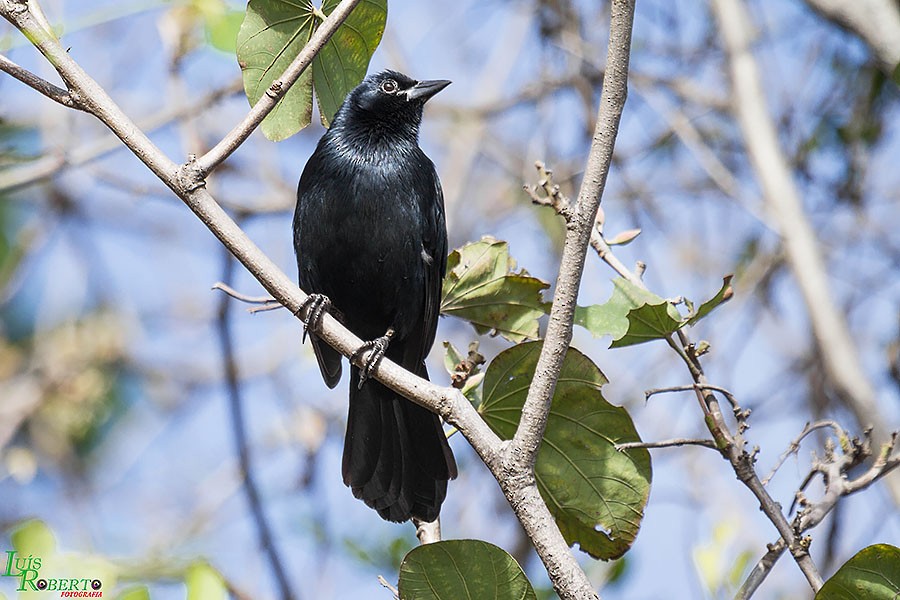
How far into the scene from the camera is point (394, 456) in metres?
2.82

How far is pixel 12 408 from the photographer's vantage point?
5141 millimetres

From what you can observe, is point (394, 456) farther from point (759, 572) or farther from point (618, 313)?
point (759, 572)

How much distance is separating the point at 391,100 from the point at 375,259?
0.74 meters

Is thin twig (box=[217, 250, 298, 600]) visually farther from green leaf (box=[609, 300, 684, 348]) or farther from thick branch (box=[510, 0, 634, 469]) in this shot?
thick branch (box=[510, 0, 634, 469])

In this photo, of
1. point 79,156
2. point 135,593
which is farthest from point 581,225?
point 79,156

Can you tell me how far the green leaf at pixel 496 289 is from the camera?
2.43 m

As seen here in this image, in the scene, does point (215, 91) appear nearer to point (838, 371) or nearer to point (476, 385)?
point (476, 385)

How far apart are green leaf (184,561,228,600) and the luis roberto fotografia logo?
22 centimetres

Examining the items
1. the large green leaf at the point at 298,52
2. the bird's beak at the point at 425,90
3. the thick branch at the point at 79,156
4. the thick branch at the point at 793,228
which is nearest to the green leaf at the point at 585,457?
the large green leaf at the point at 298,52

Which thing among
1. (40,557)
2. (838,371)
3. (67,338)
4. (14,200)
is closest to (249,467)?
(40,557)

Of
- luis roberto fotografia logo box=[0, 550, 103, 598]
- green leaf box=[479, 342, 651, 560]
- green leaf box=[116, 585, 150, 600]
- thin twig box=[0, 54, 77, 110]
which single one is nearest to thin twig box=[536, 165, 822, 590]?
green leaf box=[479, 342, 651, 560]

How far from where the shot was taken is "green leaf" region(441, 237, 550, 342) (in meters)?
2.43

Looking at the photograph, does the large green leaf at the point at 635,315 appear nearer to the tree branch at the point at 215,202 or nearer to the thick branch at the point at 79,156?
the tree branch at the point at 215,202

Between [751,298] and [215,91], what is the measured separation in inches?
123
